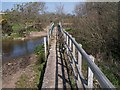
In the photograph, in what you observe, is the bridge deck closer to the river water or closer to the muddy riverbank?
the muddy riverbank

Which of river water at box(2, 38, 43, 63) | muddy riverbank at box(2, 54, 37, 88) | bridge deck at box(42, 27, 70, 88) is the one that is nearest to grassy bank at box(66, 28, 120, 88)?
bridge deck at box(42, 27, 70, 88)

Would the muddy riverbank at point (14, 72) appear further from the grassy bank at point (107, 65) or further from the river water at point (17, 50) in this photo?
the river water at point (17, 50)

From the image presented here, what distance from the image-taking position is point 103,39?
49.2ft

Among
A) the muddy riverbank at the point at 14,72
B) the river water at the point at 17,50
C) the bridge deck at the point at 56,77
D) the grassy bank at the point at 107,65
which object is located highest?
the bridge deck at the point at 56,77

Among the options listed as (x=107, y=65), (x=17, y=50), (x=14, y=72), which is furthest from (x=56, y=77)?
(x=17, y=50)

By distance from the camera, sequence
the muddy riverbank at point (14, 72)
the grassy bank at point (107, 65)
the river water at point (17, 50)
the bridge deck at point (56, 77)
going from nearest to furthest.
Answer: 1. the bridge deck at point (56, 77)
2. the grassy bank at point (107, 65)
3. the muddy riverbank at point (14, 72)
4. the river water at point (17, 50)

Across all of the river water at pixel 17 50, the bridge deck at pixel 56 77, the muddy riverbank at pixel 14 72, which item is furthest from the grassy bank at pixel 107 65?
the river water at pixel 17 50

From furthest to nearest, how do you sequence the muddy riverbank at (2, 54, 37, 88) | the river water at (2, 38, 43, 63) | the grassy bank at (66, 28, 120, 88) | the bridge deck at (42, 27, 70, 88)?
the river water at (2, 38, 43, 63)
the muddy riverbank at (2, 54, 37, 88)
the grassy bank at (66, 28, 120, 88)
the bridge deck at (42, 27, 70, 88)

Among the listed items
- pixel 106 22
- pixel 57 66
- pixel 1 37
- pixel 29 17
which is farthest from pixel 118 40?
pixel 29 17

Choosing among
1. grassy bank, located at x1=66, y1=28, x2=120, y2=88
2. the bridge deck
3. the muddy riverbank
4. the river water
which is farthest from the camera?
the river water

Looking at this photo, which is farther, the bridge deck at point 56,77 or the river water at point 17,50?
the river water at point 17,50

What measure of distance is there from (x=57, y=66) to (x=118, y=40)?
4.98 meters

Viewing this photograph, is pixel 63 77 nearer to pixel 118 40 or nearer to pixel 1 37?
pixel 118 40

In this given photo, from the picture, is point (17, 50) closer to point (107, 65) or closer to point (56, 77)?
point (107, 65)
